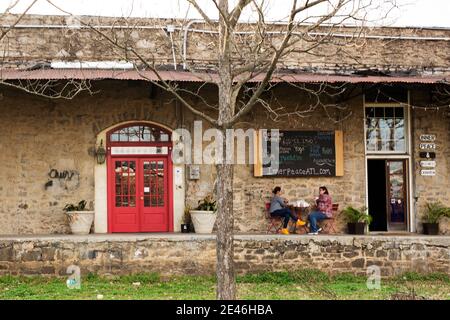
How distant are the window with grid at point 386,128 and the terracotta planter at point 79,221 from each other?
21.6 feet

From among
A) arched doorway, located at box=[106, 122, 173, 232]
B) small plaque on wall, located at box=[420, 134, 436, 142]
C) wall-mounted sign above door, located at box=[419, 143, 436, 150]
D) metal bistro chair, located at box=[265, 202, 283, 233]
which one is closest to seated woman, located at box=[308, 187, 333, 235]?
metal bistro chair, located at box=[265, 202, 283, 233]

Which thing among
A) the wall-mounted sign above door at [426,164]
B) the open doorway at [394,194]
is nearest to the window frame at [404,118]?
the open doorway at [394,194]

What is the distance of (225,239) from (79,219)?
617 cm

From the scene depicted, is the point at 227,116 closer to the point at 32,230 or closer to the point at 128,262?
the point at 128,262

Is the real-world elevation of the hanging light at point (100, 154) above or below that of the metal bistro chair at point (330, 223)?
above

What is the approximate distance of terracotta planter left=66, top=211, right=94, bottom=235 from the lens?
13.9 meters

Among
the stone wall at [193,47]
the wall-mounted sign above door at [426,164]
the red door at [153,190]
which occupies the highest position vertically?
the stone wall at [193,47]

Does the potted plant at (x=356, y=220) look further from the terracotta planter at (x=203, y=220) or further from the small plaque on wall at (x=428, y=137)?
the terracotta planter at (x=203, y=220)

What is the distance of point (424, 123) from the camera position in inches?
605

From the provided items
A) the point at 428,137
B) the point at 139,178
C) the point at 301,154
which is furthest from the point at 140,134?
the point at 428,137

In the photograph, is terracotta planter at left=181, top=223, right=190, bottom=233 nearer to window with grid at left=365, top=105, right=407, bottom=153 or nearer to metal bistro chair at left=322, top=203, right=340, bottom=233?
metal bistro chair at left=322, top=203, right=340, bottom=233

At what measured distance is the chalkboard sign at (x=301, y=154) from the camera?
584 inches

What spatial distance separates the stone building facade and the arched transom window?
159 millimetres
